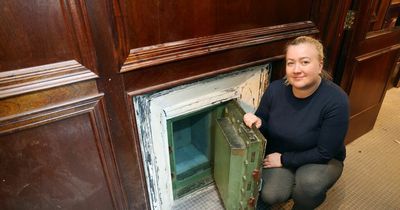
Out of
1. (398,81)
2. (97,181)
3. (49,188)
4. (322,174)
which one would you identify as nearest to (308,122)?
(322,174)

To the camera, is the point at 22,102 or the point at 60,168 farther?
the point at 60,168

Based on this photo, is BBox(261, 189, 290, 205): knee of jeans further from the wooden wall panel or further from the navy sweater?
the wooden wall panel

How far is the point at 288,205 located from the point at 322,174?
389 millimetres

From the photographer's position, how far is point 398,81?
2625 millimetres

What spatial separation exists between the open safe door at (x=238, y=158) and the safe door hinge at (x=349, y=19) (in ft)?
2.48

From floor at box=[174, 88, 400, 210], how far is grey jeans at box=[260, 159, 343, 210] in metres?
0.28

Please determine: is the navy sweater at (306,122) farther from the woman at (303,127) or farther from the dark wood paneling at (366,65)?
the dark wood paneling at (366,65)

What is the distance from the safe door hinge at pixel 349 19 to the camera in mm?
1270

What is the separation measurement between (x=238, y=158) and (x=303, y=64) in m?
0.45

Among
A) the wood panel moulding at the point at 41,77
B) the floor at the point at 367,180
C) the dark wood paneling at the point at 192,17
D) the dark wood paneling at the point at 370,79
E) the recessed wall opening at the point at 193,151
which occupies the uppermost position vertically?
the dark wood paneling at the point at 192,17

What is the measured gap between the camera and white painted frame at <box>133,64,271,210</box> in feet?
3.25

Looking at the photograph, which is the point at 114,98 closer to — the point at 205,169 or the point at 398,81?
the point at 205,169

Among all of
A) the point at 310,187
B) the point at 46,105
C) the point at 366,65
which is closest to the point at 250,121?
the point at 310,187


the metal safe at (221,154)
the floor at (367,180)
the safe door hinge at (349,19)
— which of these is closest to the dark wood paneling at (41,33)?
the metal safe at (221,154)
